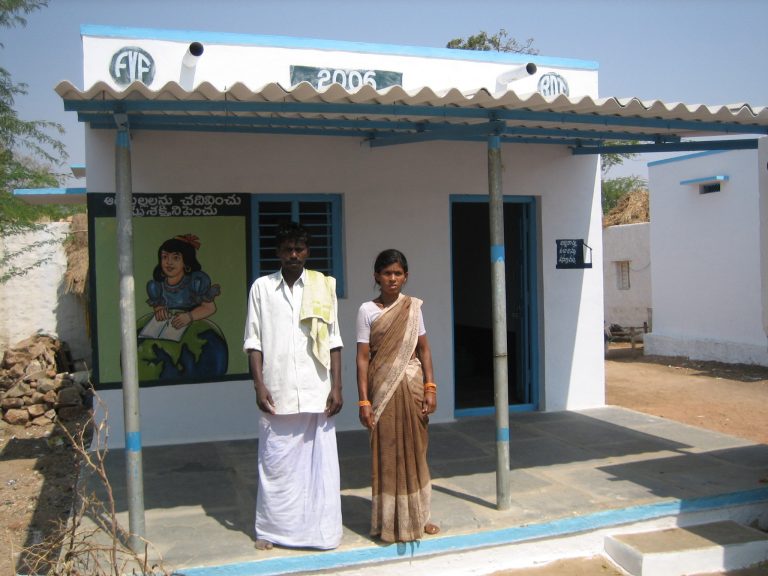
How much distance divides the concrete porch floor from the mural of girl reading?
0.71 m

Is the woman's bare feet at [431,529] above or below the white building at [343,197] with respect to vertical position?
below

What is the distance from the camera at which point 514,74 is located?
24.8ft

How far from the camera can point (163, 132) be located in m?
6.46

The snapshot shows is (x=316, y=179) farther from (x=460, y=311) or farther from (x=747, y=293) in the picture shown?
(x=747, y=293)

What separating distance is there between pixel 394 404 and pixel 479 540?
0.98 metres

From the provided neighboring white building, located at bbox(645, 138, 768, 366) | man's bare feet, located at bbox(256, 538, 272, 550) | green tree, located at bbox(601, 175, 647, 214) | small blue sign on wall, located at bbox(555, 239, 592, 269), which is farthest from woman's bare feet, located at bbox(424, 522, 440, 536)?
green tree, located at bbox(601, 175, 647, 214)

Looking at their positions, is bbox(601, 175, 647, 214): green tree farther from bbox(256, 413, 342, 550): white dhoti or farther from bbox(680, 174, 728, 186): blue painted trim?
bbox(256, 413, 342, 550): white dhoti

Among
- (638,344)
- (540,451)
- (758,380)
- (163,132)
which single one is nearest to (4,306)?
(163,132)

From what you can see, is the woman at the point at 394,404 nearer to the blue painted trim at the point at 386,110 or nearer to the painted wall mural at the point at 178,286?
the blue painted trim at the point at 386,110

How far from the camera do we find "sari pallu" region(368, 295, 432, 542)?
13.6 feet

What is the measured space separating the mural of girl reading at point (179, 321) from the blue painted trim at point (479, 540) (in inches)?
115

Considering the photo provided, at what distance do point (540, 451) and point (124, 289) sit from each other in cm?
368

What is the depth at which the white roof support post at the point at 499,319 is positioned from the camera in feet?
15.5

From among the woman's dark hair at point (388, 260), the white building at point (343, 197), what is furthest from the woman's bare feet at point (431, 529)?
the white building at point (343, 197)
